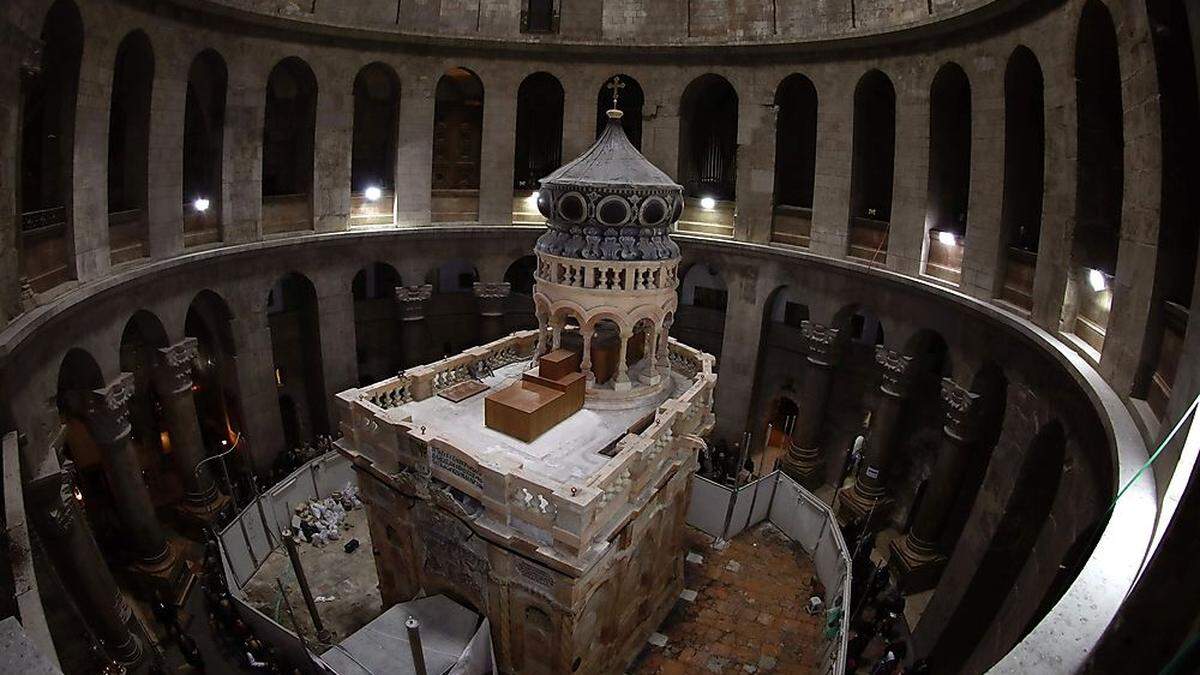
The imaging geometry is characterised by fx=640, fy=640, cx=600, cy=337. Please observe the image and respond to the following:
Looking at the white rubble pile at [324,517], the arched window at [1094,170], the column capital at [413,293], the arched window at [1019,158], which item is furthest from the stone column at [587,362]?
the arched window at [1019,158]

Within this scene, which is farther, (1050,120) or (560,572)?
(1050,120)

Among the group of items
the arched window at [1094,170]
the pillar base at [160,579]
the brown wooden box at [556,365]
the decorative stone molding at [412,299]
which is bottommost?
the pillar base at [160,579]

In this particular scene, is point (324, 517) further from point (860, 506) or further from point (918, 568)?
point (918, 568)

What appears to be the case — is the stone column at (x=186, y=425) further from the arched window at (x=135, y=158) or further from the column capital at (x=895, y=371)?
the column capital at (x=895, y=371)

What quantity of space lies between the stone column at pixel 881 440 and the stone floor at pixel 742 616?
3970 millimetres

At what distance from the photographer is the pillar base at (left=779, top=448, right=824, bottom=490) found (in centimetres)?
2469

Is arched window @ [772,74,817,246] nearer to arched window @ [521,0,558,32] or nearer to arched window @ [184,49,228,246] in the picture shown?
A: arched window @ [521,0,558,32]

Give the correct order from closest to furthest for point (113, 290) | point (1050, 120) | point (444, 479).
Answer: point (444, 479)
point (1050, 120)
point (113, 290)

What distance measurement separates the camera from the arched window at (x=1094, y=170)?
13.2 metres

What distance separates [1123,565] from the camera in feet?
19.4

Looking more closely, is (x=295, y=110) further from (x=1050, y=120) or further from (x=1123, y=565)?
(x=1123, y=565)

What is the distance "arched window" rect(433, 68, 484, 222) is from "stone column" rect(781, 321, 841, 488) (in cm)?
1695

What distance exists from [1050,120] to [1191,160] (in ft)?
16.6

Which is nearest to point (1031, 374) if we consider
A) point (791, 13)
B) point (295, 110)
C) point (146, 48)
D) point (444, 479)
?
point (444, 479)
